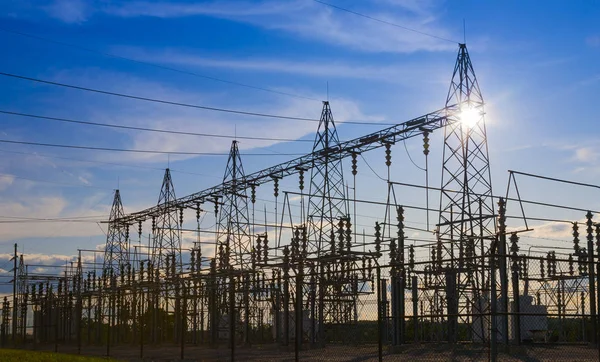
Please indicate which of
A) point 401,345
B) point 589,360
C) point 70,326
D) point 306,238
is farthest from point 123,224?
point 589,360

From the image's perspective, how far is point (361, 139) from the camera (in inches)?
1363

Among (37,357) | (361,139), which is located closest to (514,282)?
(361,139)

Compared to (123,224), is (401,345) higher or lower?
lower

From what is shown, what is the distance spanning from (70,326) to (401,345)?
1344 inches

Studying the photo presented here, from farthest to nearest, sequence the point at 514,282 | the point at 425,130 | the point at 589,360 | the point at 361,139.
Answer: the point at 361,139
the point at 425,130
the point at 514,282
the point at 589,360

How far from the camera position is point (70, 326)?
53406mm

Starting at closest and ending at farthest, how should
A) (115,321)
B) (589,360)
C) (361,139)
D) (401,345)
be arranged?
(589,360), (401,345), (361,139), (115,321)

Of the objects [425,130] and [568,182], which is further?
[425,130]

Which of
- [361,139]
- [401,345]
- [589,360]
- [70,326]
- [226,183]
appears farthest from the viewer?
[70,326]

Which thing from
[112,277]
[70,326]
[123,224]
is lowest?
[70,326]

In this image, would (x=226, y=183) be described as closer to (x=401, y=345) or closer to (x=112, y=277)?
(x=112, y=277)

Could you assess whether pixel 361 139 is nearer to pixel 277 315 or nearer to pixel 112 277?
pixel 277 315

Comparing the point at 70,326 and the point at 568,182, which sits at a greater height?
the point at 568,182

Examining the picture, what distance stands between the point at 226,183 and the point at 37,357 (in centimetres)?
2155
